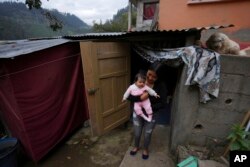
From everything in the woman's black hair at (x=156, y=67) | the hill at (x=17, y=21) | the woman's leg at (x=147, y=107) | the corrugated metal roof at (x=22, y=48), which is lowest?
the woman's leg at (x=147, y=107)

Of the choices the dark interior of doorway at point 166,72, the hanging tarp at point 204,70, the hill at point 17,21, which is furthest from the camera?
the hill at point 17,21

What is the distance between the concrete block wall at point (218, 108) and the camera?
2492mm

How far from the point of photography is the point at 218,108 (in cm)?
271

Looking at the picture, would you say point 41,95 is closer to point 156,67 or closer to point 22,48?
point 22,48

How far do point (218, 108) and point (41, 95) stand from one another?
3.06 metres

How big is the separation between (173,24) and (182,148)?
3.42m

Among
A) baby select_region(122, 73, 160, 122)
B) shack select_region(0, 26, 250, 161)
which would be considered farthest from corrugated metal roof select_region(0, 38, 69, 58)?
baby select_region(122, 73, 160, 122)

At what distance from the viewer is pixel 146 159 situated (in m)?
3.22

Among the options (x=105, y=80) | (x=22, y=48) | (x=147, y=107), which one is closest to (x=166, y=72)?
(x=105, y=80)

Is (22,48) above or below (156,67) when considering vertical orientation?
above

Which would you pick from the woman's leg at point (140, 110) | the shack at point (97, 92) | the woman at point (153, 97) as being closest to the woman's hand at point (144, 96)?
the woman at point (153, 97)

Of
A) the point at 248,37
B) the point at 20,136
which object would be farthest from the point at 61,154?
the point at 248,37

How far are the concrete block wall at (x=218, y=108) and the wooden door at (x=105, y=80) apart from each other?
151 cm

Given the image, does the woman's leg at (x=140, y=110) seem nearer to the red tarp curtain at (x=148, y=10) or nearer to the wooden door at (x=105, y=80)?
the wooden door at (x=105, y=80)
